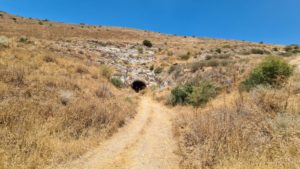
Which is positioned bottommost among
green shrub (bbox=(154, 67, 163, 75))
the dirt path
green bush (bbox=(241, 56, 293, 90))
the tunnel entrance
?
the dirt path

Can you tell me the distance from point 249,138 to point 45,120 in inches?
260

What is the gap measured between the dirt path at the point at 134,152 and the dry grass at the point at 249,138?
23.4 inches

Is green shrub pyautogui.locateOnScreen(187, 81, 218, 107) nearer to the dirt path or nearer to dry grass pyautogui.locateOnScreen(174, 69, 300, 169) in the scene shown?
the dirt path

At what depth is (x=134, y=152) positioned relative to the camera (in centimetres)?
692

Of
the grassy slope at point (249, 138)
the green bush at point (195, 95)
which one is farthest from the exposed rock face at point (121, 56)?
the grassy slope at point (249, 138)

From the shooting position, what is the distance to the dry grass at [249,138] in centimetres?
485

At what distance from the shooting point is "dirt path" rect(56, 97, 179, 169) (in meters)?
5.93

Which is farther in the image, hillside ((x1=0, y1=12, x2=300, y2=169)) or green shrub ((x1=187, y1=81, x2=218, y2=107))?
green shrub ((x1=187, y1=81, x2=218, y2=107))

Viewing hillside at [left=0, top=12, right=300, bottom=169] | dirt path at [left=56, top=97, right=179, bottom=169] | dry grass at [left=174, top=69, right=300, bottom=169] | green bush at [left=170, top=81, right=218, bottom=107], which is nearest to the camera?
dry grass at [left=174, top=69, right=300, bottom=169]

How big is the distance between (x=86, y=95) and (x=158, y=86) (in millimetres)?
16112

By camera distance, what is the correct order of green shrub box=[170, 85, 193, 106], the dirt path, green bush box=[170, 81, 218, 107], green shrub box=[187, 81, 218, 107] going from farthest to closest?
1. green shrub box=[170, 85, 193, 106]
2. green bush box=[170, 81, 218, 107]
3. green shrub box=[187, 81, 218, 107]
4. the dirt path

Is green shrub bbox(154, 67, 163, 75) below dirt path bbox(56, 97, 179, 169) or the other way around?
the other way around

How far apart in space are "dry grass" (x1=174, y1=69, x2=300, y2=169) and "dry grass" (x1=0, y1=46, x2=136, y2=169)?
3378 mm

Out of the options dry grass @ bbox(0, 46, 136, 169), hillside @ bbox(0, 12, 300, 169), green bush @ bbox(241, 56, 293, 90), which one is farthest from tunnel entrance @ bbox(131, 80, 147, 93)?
green bush @ bbox(241, 56, 293, 90)
